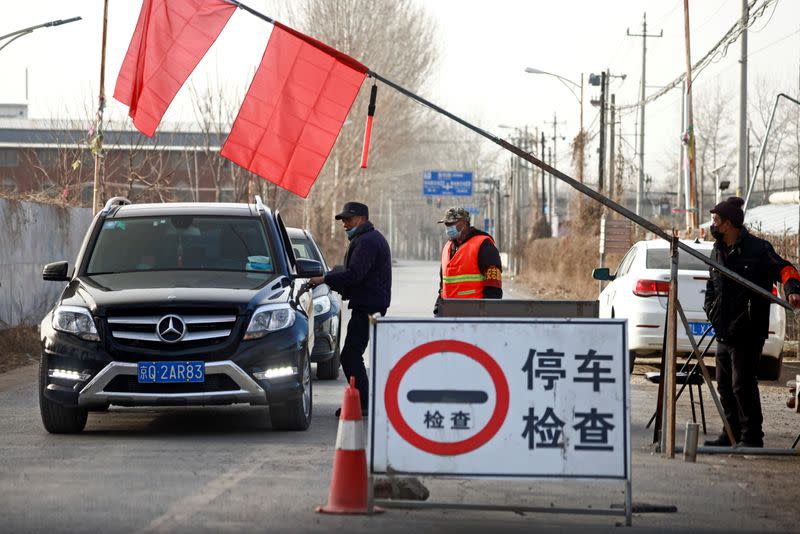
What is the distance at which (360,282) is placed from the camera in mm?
11805

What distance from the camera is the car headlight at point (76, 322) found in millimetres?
10328

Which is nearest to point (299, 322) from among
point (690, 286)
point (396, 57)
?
point (690, 286)

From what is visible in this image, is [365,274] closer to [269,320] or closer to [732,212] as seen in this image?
[269,320]

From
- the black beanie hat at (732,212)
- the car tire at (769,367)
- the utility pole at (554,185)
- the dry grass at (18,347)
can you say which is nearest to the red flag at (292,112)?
the black beanie hat at (732,212)

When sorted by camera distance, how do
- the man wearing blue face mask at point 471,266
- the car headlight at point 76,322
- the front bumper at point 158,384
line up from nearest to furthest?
the front bumper at point 158,384
the car headlight at point 76,322
the man wearing blue face mask at point 471,266

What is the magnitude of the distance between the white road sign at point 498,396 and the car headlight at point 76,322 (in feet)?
12.2

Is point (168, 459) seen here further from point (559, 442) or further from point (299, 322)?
point (559, 442)

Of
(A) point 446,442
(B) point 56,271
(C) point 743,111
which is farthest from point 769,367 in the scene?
(C) point 743,111

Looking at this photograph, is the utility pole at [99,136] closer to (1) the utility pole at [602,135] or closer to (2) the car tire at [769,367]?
(2) the car tire at [769,367]

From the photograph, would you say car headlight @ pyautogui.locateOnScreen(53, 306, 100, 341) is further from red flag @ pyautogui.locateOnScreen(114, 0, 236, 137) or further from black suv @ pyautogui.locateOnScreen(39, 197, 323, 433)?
red flag @ pyautogui.locateOnScreen(114, 0, 236, 137)

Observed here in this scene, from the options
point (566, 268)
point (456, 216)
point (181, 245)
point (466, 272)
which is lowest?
point (566, 268)

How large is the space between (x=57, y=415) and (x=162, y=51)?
3547mm

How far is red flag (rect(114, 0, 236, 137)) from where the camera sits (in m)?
12.0

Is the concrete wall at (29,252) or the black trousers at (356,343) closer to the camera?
the black trousers at (356,343)
